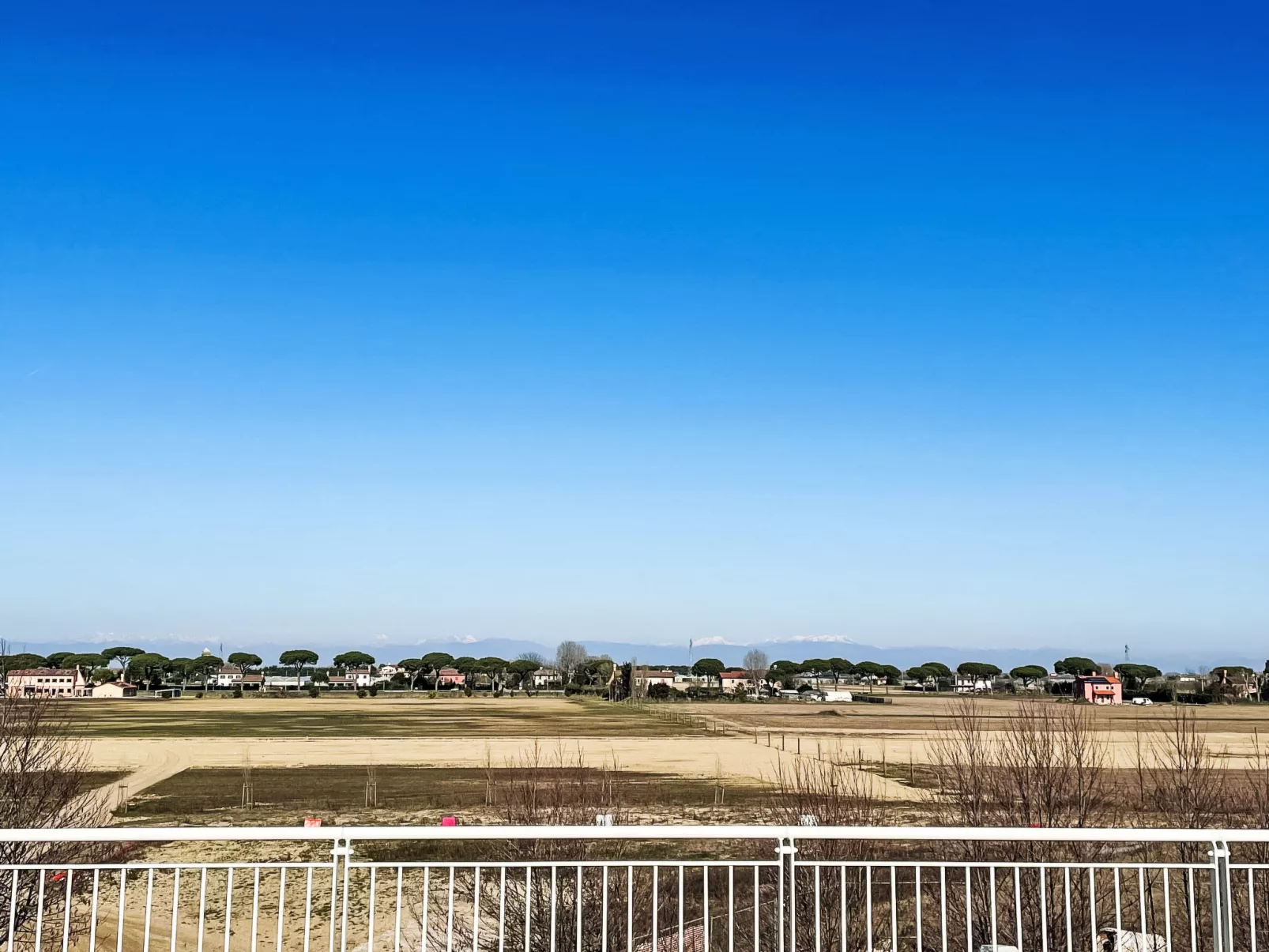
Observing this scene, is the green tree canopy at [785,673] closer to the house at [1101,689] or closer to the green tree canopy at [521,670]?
the green tree canopy at [521,670]

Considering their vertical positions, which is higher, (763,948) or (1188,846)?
(1188,846)

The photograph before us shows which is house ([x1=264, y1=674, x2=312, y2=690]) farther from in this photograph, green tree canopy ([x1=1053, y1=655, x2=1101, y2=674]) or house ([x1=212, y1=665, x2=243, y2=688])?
green tree canopy ([x1=1053, y1=655, x2=1101, y2=674])

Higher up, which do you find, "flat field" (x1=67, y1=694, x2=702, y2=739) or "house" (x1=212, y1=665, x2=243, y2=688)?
"flat field" (x1=67, y1=694, x2=702, y2=739)

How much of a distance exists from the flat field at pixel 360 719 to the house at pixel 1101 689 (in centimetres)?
5988

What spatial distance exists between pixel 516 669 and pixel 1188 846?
178793 mm

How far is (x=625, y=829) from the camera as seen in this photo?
5531 mm

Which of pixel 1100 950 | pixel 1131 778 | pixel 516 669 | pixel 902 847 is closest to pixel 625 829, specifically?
pixel 1100 950

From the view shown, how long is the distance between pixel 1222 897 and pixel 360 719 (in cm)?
8640

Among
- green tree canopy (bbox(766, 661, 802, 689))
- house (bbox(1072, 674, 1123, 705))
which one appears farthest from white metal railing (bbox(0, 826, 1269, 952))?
green tree canopy (bbox(766, 661, 802, 689))

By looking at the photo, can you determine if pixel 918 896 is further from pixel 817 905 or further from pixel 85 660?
pixel 85 660

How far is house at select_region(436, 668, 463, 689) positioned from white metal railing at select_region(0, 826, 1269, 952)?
166617mm

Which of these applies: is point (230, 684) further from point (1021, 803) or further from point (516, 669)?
point (1021, 803)

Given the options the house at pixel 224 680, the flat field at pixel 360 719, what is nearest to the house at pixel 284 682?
the house at pixel 224 680

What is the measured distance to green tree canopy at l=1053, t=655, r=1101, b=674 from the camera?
17750 cm
